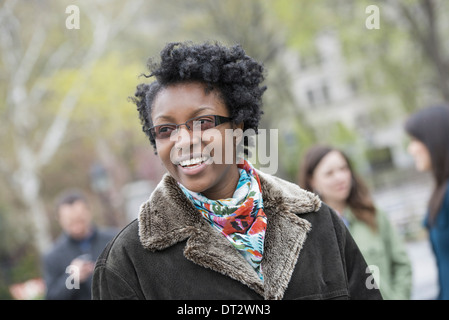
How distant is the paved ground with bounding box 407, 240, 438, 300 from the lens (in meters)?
6.36

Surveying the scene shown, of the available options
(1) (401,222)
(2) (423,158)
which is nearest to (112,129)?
(1) (401,222)

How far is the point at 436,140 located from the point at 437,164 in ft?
0.59

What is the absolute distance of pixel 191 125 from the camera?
6.40ft

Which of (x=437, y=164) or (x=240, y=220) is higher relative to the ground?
(x=437, y=164)

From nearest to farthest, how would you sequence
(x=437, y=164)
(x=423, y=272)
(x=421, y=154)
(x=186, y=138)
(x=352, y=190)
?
(x=186, y=138) < (x=437, y=164) < (x=421, y=154) < (x=352, y=190) < (x=423, y=272)

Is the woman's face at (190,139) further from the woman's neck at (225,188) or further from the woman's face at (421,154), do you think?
the woman's face at (421,154)

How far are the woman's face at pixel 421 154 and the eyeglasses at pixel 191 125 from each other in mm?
2312

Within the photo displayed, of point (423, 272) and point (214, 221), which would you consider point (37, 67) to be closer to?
point (423, 272)

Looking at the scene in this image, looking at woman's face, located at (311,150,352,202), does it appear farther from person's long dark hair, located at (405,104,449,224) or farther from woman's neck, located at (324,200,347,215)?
person's long dark hair, located at (405,104,449,224)

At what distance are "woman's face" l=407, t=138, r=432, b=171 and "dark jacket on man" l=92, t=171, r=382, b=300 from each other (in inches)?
70.9

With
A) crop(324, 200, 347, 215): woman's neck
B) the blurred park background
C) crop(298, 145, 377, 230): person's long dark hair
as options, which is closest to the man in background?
crop(298, 145, 377, 230): person's long dark hair

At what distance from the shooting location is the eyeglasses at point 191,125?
6.38ft

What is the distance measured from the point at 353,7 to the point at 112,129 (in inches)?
335

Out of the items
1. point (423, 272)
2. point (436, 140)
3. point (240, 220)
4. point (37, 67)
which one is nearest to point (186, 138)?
point (240, 220)
